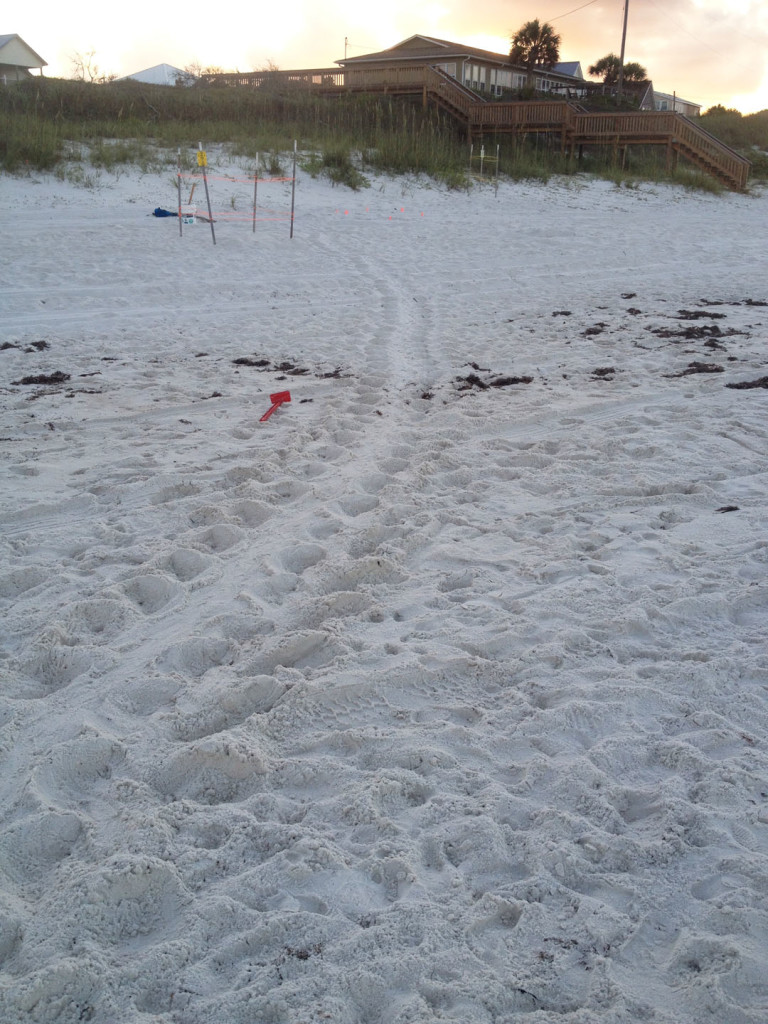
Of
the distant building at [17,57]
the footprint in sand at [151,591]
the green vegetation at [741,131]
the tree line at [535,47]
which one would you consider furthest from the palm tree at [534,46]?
the footprint in sand at [151,591]

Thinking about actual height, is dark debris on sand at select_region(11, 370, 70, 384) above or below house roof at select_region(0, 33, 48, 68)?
below

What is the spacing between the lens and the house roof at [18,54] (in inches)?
1508

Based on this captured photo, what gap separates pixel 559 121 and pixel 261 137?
33.2ft

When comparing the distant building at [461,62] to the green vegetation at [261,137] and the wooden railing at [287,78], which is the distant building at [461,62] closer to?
the wooden railing at [287,78]

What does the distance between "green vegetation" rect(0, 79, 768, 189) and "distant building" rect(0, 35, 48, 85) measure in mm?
20185

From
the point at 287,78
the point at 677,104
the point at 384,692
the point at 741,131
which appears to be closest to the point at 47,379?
the point at 384,692

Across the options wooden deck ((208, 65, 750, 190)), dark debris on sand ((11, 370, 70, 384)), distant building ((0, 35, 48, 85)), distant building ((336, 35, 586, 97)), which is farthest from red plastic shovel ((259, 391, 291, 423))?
distant building ((0, 35, 48, 85))

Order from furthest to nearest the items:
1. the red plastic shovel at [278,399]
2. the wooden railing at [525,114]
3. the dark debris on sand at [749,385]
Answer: the wooden railing at [525,114]
the dark debris on sand at [749,385]
the red plastic shovel at [278,399]

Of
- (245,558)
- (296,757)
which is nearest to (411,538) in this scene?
(245,558)

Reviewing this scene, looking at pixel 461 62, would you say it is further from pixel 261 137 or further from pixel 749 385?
pixel 749 385

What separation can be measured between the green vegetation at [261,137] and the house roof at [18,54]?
2034 centimetres

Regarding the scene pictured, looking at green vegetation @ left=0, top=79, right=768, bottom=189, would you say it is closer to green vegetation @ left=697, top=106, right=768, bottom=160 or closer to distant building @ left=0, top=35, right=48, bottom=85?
green vegetation @ left=697, top=106, right=768, bottom=160

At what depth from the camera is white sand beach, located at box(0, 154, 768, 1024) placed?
192 centimetres

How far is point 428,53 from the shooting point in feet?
119
